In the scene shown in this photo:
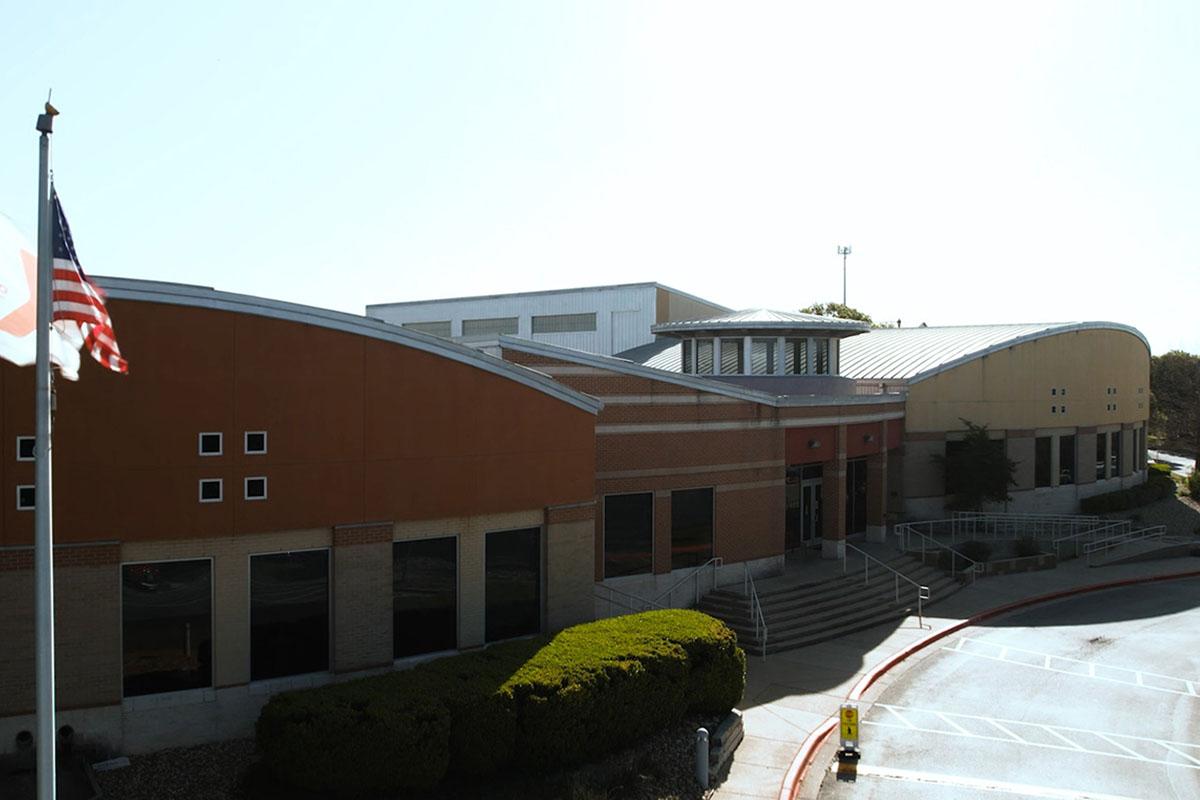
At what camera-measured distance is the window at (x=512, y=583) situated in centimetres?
1911

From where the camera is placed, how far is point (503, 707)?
14898 mm

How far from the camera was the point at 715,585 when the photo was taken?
27.0 metres

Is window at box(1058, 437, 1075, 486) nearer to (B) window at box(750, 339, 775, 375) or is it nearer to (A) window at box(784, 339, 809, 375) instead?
(A) window at box(784, 339, 809, 375)

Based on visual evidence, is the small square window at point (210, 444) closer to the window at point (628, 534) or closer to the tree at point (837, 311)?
the window at point (628, 534)

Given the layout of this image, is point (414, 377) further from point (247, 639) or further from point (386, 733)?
point (386, 733)

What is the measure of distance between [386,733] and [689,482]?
1433 cm

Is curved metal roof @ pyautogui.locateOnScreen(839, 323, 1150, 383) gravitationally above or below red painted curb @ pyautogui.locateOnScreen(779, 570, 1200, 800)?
above

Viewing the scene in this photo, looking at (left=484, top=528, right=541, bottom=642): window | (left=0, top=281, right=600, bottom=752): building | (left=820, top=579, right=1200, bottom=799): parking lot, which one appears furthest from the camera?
(left=484, top=528, right=541, bottom=642): window

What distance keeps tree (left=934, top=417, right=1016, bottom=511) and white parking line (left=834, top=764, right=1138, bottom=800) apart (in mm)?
24908

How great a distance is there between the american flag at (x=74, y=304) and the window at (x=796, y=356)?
26365 mm

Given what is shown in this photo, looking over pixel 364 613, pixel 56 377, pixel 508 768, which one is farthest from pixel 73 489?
pixel 508 768

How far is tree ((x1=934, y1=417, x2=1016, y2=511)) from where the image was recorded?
39.3 meters

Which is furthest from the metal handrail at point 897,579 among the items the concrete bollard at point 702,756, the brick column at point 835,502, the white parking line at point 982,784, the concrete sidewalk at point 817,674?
the concrete bollard at point 702,756

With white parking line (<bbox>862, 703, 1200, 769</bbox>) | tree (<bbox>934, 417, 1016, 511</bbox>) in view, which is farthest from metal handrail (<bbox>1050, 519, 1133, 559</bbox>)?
white parking line (<bbox>862, 703, 1200, 769</bbox>)
